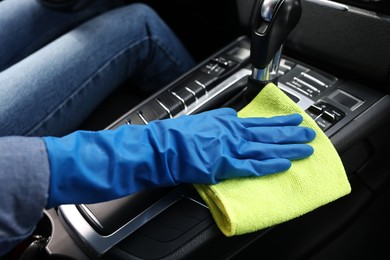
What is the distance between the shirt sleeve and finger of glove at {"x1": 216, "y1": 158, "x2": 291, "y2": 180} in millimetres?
227

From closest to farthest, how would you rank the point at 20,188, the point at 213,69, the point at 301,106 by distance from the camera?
the point at 20,188, the point at 301,106, the point at 213,69

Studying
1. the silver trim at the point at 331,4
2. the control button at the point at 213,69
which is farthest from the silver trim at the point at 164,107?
the silver trim at the point at 331,4

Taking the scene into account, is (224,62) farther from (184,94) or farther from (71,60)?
(71,60)

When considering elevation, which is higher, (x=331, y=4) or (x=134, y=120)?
(x=331, y=4)

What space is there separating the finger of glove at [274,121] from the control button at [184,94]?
17 centimetres

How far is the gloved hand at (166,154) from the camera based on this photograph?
0.53 m

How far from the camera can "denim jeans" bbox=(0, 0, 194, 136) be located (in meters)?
0.76

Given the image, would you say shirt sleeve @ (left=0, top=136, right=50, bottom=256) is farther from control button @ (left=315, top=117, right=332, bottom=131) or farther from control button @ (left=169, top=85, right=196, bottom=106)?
control button @ (left=315, top=117, right=332, bottom=131)

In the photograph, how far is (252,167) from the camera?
22.0 inches

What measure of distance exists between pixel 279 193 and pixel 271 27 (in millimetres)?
229

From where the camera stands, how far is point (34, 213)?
1.64 feet

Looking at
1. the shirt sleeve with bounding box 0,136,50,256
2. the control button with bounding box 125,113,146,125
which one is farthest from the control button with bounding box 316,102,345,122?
the shirt sleeve with bounding box 0,136,50,256

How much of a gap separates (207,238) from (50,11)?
700mm

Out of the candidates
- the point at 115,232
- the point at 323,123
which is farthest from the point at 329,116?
Answer: the point at 115,232
